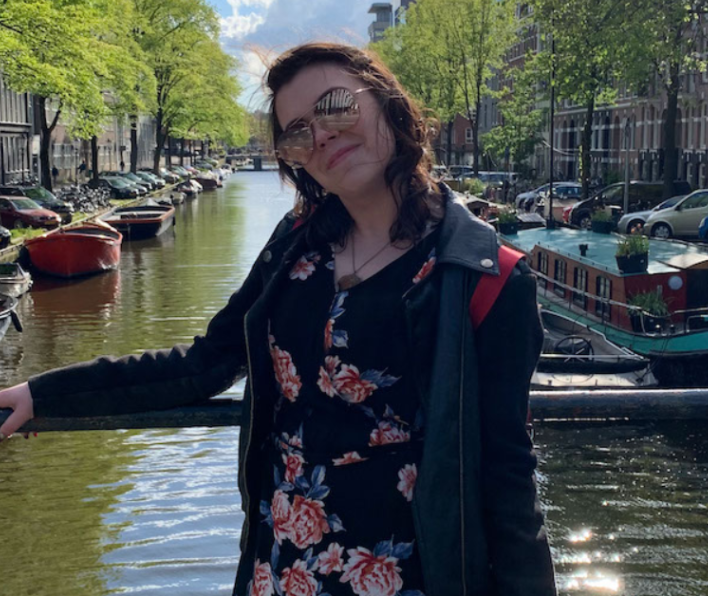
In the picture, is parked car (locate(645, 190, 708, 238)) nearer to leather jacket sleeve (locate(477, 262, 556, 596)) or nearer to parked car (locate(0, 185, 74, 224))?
parked car (locate(0, 185, 74, 224))

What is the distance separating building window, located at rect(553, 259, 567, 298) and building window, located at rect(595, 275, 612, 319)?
1.44 meters

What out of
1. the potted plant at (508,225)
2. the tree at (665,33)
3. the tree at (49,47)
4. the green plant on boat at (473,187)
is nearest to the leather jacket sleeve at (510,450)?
the tree at (49,47)

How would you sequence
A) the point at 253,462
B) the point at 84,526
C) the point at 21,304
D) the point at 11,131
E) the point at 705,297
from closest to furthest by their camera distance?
the point at 253,462
the point at 84,526
the point at 705,297
the point at 21,304
the point at 11,131

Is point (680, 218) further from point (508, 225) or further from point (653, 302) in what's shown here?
point (653, 302)

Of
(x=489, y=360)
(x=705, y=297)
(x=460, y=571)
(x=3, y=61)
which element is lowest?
(x=705, y=297)

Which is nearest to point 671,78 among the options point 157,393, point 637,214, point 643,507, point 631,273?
point 637,214

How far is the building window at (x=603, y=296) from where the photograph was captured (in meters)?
15.5

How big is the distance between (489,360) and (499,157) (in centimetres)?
6173

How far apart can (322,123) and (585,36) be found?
26.9 m

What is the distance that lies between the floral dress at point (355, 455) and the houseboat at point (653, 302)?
10880 mm

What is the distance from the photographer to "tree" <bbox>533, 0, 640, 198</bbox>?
26562 mm

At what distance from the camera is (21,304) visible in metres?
21.7

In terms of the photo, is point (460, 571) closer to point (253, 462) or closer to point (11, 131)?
point (253, 462)

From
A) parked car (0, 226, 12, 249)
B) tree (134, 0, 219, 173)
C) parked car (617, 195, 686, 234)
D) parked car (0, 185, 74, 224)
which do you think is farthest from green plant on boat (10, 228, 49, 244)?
tree (134, 0, 219, 173)
